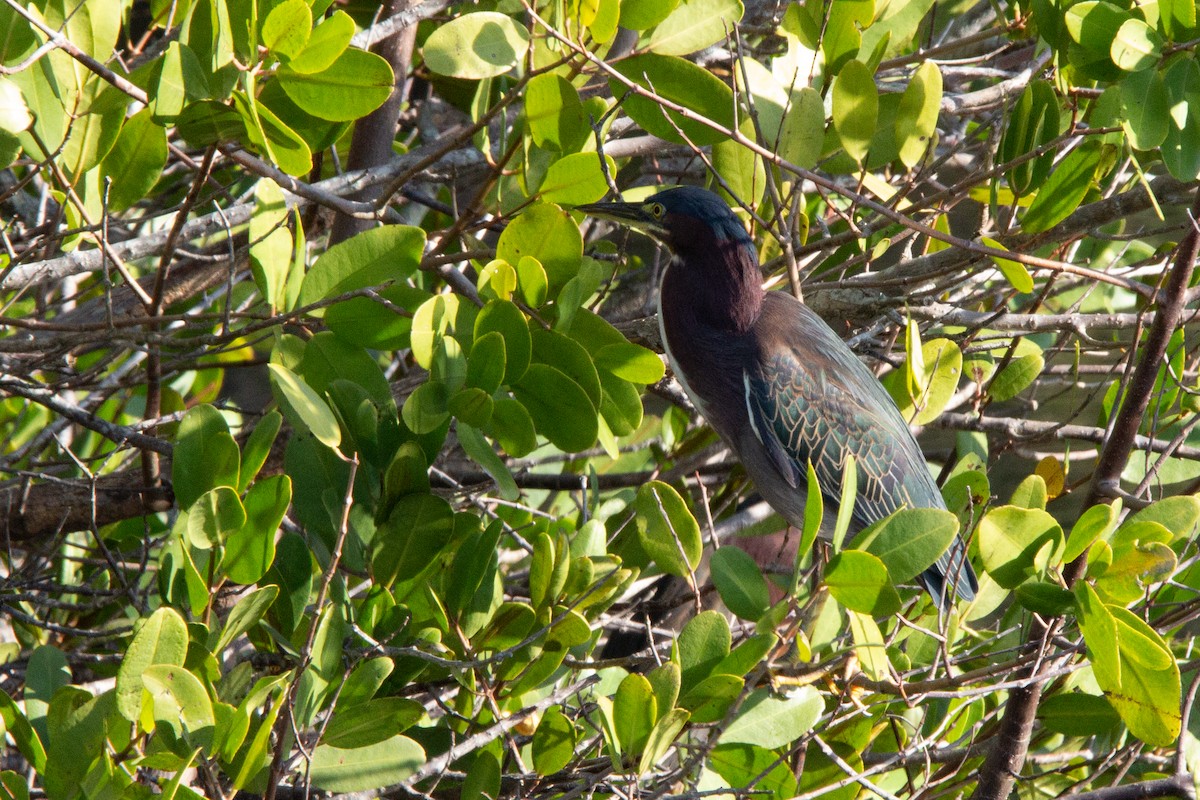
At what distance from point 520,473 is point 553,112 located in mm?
1059

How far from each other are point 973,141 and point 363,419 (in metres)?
2.42

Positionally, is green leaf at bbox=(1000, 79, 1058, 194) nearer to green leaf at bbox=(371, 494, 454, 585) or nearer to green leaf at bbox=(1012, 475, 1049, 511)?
green leaf at bbox=(1012, 475, 1049, 511)

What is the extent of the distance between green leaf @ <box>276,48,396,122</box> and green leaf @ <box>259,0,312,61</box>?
7 cm

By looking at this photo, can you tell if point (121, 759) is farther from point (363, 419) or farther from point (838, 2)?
point (838, 2)

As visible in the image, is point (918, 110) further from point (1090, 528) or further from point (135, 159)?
point (135, 159)

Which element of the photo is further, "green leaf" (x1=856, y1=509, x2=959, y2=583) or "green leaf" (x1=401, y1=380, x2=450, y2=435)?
"green leaf" (x1=401, y1=380, x2=450, y2=435)

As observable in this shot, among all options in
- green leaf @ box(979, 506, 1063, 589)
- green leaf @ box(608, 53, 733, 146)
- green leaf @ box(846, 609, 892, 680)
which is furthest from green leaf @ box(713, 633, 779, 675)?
green leaf @ box(608, 53, 733, 146)

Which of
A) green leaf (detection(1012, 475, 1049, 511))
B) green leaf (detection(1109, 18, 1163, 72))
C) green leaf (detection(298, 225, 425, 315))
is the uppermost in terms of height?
green leaf (detection(1109, 18, 1163, 72))

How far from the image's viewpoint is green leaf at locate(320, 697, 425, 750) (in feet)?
5.59

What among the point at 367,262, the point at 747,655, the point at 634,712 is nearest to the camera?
the point at 634,712

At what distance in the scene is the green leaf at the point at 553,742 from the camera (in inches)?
76.2

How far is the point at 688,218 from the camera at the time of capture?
2.79 m

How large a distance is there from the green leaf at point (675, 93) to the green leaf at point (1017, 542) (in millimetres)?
933

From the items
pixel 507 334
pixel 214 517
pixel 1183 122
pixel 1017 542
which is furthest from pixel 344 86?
pixel 1183 122
